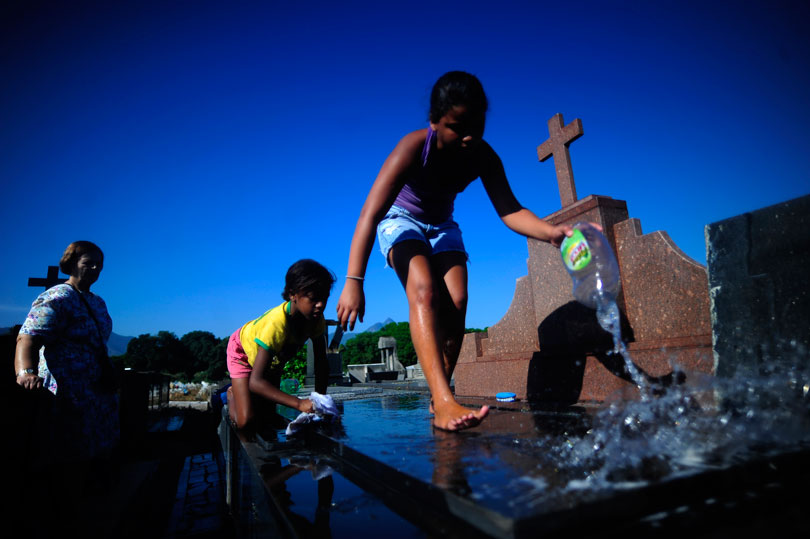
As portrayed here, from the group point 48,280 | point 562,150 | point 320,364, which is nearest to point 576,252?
point 562,150

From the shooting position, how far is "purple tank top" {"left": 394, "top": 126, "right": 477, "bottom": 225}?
295 cm

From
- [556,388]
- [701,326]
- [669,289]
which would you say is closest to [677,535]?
[701,326]

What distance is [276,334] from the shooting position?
3.56m

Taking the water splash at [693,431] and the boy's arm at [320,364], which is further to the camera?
the boy's arm at [320,364]

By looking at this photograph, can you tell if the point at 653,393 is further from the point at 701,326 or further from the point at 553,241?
the point at 553,241

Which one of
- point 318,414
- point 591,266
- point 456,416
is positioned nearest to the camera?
point 456,416

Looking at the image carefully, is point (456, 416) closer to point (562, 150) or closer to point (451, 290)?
point (451, 290)

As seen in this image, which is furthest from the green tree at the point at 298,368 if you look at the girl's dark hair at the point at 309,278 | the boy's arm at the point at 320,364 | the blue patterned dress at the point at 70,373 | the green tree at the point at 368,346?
the green tree at the point at 368,346

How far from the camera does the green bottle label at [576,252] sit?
224 centimetres

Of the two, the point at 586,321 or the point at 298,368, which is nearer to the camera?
the point at 586,321

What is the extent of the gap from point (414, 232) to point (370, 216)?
0.45 metres

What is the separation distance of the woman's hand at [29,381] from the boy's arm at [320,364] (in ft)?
6.46

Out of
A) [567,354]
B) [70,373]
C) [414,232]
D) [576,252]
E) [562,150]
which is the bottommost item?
[567,354]

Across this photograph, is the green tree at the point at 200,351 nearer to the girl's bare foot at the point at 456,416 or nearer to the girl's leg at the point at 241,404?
the girl's leg at the point at 241,404
